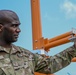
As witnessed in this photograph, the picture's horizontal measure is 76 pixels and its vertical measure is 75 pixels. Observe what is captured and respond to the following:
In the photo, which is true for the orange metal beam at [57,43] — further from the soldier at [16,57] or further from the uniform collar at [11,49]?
the uniform collar at [11,49]

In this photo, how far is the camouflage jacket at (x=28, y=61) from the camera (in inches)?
128

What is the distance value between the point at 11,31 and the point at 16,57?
10.3 inches

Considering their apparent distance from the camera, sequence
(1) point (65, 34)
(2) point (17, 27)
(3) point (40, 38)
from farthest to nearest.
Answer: (3) point (40, 38), (1) point (65, 34), (2) point (17, 27)

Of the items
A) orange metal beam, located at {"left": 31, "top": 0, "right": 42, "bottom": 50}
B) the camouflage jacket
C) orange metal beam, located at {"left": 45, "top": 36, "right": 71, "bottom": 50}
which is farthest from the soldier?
orange metal beam, located at {"left": 31, "top": 0, "right": 42, "bottom": 50}

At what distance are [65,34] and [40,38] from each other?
72 centimetres

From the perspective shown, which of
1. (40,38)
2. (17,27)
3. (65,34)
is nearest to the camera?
(17,27)

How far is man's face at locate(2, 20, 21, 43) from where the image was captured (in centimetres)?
326

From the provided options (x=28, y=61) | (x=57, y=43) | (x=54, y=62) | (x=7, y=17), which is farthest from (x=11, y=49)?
(x=57, y=43)

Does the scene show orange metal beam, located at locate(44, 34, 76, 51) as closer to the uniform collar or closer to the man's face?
the uniform collar

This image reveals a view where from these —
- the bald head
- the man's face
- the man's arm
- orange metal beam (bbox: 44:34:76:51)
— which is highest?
the bald head

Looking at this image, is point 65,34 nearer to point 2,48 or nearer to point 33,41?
point 33,41

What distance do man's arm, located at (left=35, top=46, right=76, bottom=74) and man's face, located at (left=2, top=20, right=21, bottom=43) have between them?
1.13 ft

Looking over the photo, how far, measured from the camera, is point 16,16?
11.0 feet

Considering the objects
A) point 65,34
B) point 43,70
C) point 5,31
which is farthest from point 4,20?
point 65,34
